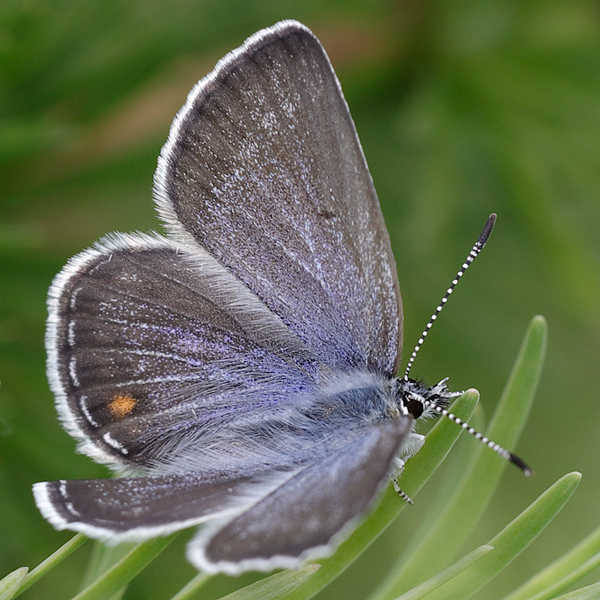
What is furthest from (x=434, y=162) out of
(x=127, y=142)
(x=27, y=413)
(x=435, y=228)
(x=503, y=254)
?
(x=27, y=413)

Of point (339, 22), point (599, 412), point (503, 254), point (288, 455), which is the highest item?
point (339, 22)

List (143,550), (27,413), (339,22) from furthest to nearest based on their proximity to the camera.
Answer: (339,22) < (27,413) < (143,550)

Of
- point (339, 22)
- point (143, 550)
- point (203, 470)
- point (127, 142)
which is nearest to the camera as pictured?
point (143, 550)

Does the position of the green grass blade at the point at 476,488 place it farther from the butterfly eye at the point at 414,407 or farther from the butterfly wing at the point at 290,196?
the butterfly wing at the point at 290,196

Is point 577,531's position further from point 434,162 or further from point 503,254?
point 434,162

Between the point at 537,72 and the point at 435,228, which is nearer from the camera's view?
the point at 435,228

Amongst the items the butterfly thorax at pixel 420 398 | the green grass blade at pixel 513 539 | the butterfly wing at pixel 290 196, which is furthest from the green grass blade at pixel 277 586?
the butterfly wing at pixel 290 196

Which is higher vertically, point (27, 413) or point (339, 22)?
point (339, 22)

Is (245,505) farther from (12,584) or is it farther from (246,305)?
(246,305)
